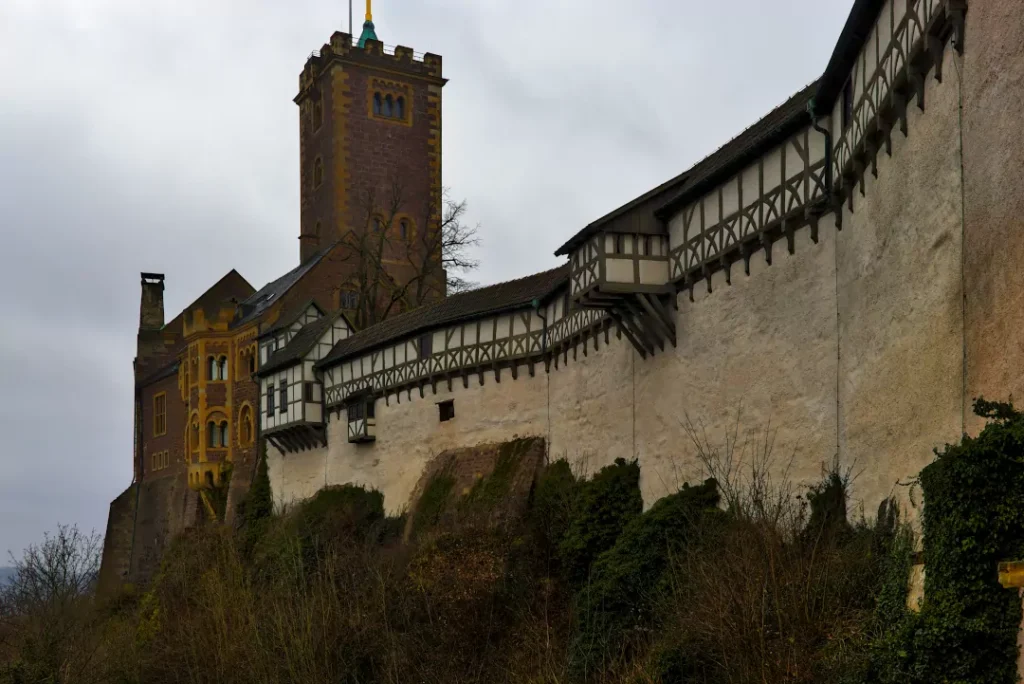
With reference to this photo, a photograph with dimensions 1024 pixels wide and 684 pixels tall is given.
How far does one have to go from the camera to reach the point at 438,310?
36.4 m

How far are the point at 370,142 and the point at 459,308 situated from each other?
74.3 ft

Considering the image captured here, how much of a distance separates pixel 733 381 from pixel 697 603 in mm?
5096

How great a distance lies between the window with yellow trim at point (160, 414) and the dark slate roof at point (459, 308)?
20666 mm

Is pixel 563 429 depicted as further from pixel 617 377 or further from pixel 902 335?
pixel 902 335

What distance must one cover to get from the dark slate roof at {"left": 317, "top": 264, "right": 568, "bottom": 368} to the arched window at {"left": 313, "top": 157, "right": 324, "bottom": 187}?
Answer: 1541 centimetres

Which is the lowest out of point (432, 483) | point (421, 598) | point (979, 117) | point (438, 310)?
point (421, 598)


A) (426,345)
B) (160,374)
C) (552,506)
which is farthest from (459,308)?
(160,374)

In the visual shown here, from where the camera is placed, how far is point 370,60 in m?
55.9

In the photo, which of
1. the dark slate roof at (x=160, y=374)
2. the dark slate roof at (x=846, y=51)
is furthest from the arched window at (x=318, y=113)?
the dark slate roof at (x=846, y=51)

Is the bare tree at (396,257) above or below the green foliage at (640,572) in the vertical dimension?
above

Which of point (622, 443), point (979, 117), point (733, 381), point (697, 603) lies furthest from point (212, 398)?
point (979, 117)

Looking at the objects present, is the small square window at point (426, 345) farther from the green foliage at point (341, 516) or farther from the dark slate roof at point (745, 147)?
the dark slate roof at point (745, 147)

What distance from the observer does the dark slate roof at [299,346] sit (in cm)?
4347

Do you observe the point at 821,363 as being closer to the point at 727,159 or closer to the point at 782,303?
the point at 782,303
